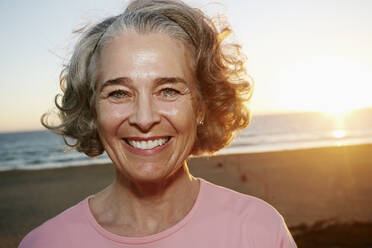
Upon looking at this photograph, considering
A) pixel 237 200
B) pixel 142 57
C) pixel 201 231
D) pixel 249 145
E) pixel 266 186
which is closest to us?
pixel 142 57

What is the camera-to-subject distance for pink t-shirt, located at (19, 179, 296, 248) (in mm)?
2117

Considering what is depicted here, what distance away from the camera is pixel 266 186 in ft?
42.0

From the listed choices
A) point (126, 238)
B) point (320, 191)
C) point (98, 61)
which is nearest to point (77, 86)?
point (98, 61)

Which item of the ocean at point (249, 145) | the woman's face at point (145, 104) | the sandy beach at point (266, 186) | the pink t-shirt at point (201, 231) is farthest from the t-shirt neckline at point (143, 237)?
the sandy beach at point (266, 186)

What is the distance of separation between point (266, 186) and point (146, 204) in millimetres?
11081

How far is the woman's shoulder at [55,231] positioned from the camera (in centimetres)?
222

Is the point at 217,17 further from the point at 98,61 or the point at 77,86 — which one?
the point at 77,86

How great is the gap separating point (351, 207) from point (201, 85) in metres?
8.80

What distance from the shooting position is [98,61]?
2355mm

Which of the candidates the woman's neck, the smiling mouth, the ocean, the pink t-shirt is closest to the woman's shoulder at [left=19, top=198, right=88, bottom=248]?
the pink t-shirt

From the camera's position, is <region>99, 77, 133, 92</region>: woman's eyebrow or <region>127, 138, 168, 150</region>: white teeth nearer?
<region>99, 77, 133, 92</region>: woman's eyebrow

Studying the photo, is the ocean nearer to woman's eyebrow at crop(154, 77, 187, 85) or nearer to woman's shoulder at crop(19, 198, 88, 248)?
woman's eyebrow at crop(154, 77, 187, 85)

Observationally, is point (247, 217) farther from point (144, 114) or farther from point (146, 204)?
point (144, 114)

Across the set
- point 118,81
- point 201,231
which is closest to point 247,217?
point 201,231
